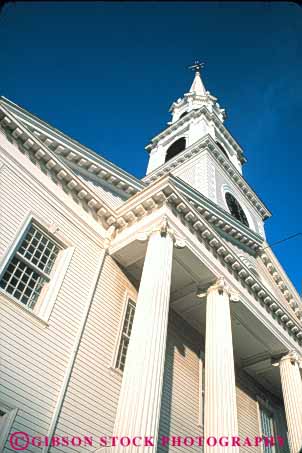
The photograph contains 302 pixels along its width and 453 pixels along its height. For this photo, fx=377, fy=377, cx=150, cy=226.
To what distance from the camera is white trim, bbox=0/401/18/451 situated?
25.5ft

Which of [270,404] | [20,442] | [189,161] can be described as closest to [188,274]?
[20,442]

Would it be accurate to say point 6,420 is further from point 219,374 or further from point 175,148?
point 175,148

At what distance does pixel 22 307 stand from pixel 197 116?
31.3m

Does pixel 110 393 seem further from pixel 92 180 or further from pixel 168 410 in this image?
pixel 92 180

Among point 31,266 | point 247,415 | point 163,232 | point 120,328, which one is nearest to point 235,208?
point 247,415

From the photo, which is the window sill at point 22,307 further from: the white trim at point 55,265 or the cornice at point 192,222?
the cornice at point 192,222

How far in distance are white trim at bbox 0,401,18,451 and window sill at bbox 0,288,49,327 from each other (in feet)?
6.97

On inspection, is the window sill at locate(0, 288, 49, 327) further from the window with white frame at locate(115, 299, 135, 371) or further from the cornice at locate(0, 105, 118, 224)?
the cornice at locate(0, 105, 118, 224)

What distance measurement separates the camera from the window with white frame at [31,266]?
10.1 meters

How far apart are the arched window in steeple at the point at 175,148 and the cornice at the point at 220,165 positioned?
518 cm

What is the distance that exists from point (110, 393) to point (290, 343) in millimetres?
9029

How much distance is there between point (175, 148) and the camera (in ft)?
121

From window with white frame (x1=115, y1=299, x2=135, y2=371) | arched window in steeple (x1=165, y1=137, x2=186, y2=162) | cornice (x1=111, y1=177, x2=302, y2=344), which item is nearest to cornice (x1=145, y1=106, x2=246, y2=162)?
arched window in steeple (x1=165, y1=137, x2=186, y2=162)

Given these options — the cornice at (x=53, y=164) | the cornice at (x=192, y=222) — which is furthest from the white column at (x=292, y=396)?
the cornice at (x=53, y=164)
